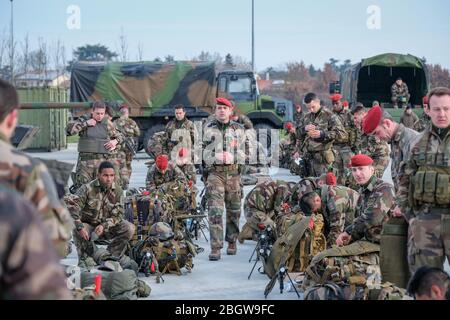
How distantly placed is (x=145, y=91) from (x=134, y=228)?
1627 centimetres

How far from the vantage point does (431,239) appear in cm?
625

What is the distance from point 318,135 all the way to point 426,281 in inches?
288

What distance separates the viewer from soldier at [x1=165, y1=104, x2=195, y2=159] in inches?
557

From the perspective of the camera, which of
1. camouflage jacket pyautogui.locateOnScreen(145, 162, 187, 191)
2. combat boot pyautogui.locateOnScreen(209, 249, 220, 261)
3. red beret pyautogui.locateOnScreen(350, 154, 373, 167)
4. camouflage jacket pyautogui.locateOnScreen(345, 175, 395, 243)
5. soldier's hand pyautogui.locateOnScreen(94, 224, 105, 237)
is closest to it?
camouflage jacket pyautogui.locateOnScreen(345, 175, 395, 243)

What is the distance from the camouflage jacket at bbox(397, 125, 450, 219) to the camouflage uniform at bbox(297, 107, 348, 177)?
5.86m

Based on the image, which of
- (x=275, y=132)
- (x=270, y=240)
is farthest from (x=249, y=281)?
(x=275, y=132)

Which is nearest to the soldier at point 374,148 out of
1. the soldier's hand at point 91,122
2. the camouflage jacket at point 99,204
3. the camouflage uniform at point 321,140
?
the camouflage uniform at point 321,140

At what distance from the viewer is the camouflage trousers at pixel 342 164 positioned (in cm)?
1318

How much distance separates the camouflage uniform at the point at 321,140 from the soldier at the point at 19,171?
28.7ft

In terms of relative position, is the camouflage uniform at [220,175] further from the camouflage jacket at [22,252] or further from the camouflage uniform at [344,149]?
the camouflage jacket at [22,252]

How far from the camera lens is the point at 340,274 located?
289 inches

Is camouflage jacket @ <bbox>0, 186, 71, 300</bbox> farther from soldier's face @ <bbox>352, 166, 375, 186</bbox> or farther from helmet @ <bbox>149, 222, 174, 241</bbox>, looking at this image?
helmet @ <bbox>149, 222, 174, 241</bbox>

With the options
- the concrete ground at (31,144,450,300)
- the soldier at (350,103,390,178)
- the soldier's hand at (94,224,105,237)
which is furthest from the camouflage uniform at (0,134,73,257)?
the soldier at (350,103,390,178)

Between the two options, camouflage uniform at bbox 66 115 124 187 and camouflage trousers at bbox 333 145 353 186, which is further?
camouflage uniform at bbox 66 115 124 187
